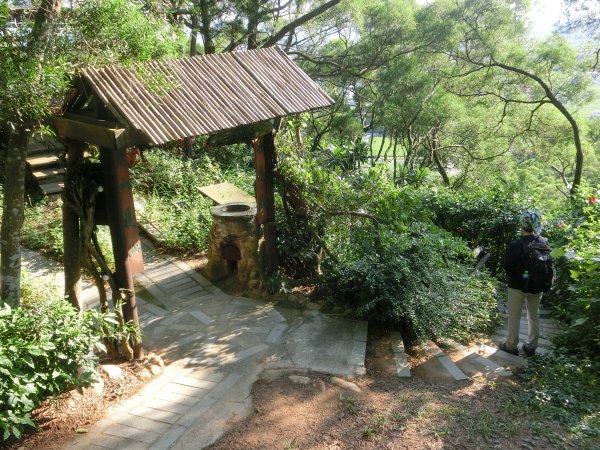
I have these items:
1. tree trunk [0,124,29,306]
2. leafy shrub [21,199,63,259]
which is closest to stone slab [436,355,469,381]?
tree trunk [0,124,29,306]

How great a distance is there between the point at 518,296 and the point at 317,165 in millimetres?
3138

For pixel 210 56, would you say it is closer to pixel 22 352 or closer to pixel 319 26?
pixel 22 352

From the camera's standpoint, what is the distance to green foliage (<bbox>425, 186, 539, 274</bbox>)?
8492 millimetres

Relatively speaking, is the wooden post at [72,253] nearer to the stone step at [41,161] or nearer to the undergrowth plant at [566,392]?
the undergrowth plant at [566,392]

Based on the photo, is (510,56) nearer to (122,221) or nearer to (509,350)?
(509,350)

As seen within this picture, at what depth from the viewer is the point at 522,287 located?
539 cm

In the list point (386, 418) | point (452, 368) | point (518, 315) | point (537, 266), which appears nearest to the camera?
point (386, 418)

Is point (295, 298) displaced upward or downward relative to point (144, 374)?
upward

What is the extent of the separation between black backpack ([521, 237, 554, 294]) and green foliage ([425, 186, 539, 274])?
3201 millimetres

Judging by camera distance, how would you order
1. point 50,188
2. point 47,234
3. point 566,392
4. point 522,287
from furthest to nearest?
point 50,188
point 47,234
point 522,287
point 566,392

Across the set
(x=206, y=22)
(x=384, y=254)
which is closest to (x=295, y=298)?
(x=384, y=254)

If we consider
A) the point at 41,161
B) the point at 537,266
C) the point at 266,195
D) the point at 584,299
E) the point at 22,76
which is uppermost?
the point at 22,76

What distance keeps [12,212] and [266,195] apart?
3176 mm

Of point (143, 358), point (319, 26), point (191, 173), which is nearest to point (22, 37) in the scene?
point (143, 358)
